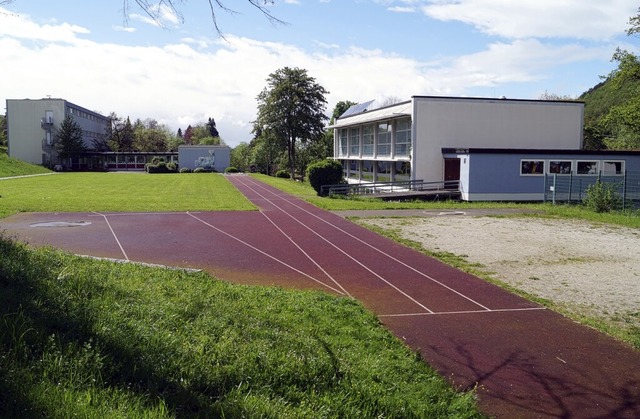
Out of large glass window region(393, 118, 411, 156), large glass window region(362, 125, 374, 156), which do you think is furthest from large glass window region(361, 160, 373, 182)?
large glass window region(393, 118, 411, 156)

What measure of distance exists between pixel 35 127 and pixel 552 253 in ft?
278

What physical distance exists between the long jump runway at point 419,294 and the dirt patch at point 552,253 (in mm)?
1088

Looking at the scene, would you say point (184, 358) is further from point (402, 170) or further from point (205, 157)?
point (205, 157)

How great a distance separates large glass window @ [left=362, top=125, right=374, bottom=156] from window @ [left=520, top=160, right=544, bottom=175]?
56.5ft

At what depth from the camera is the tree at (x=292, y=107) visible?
6309 centimetres

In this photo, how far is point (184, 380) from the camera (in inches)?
173

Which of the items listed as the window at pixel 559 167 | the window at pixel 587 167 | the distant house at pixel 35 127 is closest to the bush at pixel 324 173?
the window at pixel 559 167

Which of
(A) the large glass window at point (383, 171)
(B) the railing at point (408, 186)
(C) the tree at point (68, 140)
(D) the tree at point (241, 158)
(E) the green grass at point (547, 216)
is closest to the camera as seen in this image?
(E) the green grass at point (547, 216)

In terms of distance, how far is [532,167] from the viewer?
109 ft

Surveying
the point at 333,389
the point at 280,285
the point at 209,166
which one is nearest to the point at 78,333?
the point at 333,389

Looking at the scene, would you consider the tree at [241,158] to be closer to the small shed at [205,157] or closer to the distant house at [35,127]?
the small shed at [205,157]

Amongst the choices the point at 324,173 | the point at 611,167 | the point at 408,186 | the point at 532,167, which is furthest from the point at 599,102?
the point at 324,173

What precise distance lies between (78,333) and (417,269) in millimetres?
8676

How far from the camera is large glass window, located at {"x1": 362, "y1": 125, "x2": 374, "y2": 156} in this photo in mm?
48625
